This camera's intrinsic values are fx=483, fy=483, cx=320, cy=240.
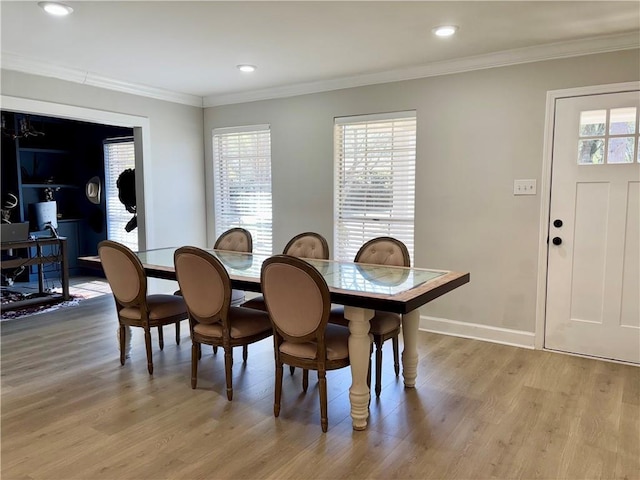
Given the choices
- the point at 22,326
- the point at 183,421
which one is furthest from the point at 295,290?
the point at 22,326

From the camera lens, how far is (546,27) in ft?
10.6

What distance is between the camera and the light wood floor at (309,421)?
7.45 feet

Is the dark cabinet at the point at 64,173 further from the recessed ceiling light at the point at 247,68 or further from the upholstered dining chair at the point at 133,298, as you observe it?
the upholstered dining chair at the point at 133,298

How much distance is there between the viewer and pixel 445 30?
326 cm

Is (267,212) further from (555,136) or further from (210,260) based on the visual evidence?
(555,136)

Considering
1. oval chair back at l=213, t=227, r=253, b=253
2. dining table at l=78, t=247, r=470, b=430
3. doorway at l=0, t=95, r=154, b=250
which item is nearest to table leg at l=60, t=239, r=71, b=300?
doorway at l=0, t=95, r=154, b=250

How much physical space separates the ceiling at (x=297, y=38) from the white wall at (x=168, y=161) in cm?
21

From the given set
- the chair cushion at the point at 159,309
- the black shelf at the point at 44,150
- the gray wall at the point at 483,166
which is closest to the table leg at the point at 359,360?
the chair cushion at the point at 159,309

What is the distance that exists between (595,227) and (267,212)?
3240 mm

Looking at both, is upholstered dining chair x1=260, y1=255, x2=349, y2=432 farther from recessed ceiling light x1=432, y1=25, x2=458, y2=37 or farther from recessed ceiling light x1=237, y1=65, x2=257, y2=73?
recessed ceiling light x1=237, y1=65, x2=257, y2=73

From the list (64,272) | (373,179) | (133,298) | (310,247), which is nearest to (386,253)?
(310,247)

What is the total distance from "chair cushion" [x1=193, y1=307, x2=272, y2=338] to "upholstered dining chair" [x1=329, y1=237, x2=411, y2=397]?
1.54 feet

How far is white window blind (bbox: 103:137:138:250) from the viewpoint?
6.94 meters

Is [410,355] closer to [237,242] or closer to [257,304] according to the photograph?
[257,304]
